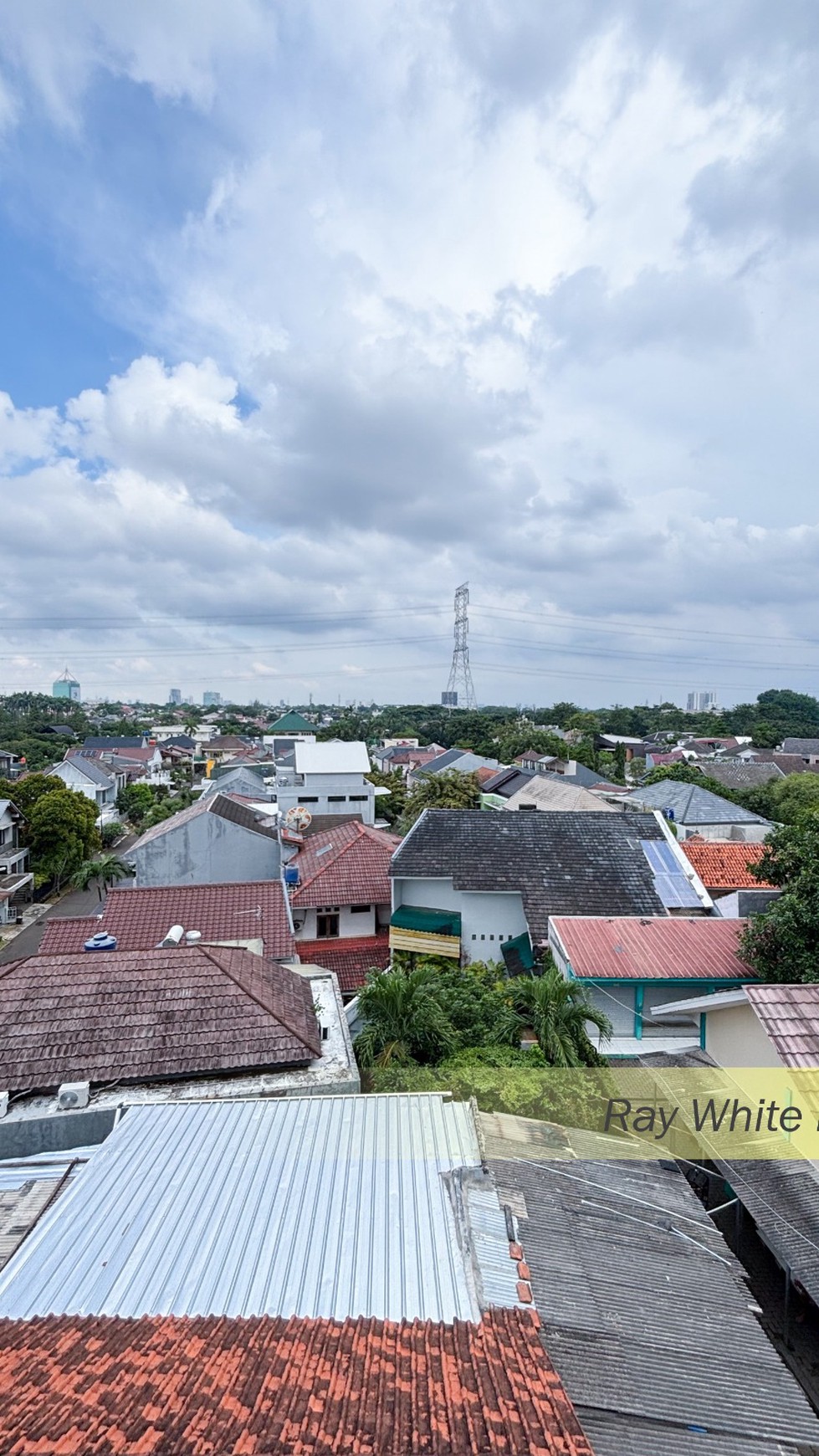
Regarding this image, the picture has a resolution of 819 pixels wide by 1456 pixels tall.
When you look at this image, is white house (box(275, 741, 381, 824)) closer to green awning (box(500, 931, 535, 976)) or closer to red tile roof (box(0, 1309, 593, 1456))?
green awning (box(500, 931, 535, 976))

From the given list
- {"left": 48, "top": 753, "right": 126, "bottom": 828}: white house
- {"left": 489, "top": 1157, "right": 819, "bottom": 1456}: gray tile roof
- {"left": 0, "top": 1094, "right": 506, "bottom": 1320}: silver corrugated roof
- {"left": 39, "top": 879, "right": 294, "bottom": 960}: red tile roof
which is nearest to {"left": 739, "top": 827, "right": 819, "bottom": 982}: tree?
{"left": 489, "top": 1157, "right": 819, "bottom": 1456}: gray tile roof

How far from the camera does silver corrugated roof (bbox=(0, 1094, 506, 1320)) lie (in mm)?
4688

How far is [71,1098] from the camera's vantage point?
8172 mm

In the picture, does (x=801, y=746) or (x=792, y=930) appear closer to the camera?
(x=792, y=930)

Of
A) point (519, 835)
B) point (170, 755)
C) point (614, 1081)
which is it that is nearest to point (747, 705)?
point (170, 755)

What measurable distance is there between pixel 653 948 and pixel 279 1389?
475 inches

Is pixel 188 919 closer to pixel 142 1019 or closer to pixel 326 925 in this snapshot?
pixel 142 1019

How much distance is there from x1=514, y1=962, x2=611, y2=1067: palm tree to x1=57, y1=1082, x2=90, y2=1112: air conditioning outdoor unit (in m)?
7.43

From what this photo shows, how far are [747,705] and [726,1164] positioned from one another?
408 ft

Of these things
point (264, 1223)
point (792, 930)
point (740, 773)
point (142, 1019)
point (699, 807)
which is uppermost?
point (264, 1223)

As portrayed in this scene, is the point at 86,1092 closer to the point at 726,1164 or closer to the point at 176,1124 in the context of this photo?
the point at 176,1124

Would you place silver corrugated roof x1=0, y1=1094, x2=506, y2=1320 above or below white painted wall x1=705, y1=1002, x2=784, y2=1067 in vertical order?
above

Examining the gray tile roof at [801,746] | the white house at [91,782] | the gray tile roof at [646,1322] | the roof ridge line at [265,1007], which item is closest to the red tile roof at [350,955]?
the roof ridge line at [265,1007]

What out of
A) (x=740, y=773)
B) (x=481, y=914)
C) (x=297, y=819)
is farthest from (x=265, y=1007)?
(x=740, y=773)
